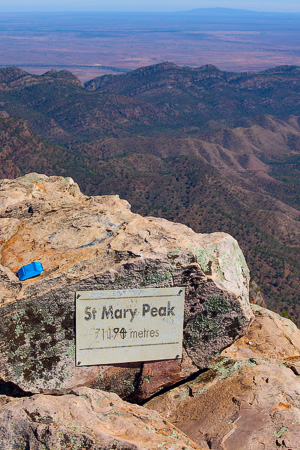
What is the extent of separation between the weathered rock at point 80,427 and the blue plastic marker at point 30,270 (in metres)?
2.30

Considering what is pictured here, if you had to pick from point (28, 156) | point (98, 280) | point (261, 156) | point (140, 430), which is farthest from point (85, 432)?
point (261, 156)

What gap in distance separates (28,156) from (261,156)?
98.4 metres

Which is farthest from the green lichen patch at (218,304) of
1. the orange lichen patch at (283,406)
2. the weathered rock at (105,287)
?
the orange lichen patch at (283,406)

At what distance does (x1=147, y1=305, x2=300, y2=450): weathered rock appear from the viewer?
7.54m

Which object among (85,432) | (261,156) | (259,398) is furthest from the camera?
(261,156)

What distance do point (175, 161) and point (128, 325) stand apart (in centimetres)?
8879

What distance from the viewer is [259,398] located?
8.32m

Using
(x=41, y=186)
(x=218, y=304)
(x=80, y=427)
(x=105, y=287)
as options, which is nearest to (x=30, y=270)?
(x=105, y=287)

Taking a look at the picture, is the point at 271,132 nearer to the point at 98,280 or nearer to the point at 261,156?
the point at 261,156

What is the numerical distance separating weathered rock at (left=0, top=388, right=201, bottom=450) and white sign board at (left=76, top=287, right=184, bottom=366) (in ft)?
4.15

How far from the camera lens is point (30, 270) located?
28.5 feet

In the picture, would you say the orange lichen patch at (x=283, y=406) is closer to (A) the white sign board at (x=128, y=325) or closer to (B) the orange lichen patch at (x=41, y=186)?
(A) the white sign board at (x=128, y=325)

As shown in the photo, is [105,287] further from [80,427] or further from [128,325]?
[80,427]

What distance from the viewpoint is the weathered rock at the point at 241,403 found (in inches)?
297
